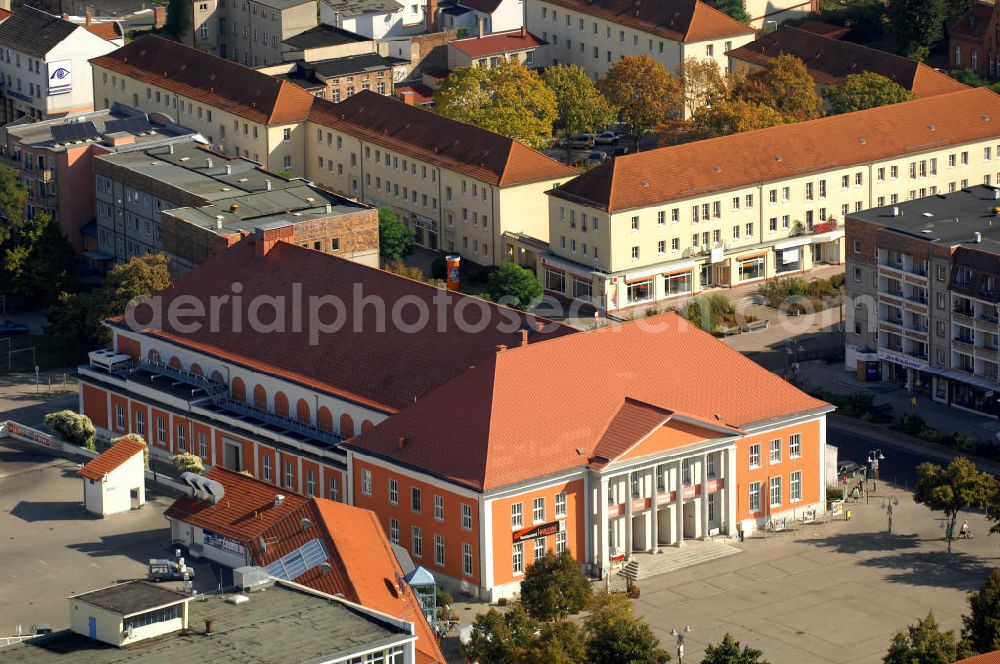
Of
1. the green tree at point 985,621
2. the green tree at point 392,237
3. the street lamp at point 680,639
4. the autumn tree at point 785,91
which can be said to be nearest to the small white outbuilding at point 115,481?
the street lamp at point 680,639

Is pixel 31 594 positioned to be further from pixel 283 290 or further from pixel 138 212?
pixel 138 212

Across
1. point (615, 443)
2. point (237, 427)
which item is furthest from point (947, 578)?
point (237, 427)

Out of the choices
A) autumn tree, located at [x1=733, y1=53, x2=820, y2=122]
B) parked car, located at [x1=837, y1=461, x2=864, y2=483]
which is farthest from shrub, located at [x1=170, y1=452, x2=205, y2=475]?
autumn tree, located at [x1=733, y1=53, x2=820, y2=122]

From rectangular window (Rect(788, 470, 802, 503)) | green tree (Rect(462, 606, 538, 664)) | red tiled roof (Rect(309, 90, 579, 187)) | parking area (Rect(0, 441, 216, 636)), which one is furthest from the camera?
red tiled roof (Rect(309, 90, 579, 187))

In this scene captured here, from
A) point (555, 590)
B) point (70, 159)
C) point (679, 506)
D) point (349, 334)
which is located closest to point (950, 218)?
point (679, 506)

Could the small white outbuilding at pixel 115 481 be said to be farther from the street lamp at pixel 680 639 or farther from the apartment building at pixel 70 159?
the apartment building at pixel 70 159

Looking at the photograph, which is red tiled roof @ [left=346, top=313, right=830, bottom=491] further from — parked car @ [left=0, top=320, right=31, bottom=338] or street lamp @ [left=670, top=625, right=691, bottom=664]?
parked car @ [left=0, top=320, right=31, bottom=338]
